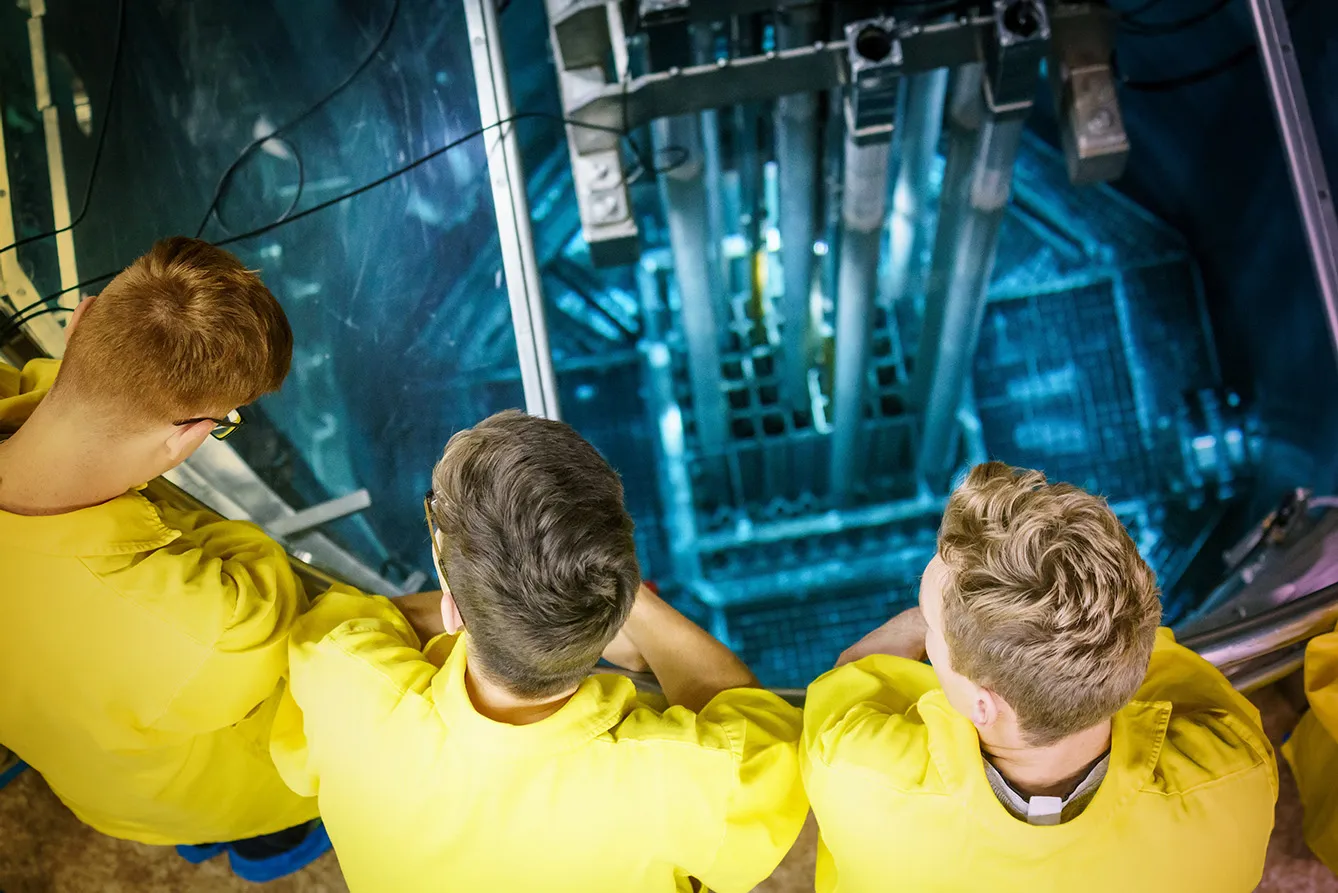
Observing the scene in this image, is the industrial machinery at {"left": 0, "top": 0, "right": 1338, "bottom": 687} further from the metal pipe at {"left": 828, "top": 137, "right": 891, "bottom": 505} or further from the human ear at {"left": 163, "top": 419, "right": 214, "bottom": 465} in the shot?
the human ear at {"left": 163, "top": 419, "right": 214, "bottom": 465}

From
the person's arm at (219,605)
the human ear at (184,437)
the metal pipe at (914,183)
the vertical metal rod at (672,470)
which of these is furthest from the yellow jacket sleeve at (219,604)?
the vertical metal rod at (672,470)

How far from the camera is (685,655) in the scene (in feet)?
4.52

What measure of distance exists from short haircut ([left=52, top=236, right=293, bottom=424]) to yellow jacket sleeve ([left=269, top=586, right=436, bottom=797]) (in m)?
0.31

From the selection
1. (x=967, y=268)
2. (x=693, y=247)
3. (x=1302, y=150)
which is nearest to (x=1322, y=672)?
(x=1302, y=150)

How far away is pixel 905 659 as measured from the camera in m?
1.33

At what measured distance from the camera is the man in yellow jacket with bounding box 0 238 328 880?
1.16 m

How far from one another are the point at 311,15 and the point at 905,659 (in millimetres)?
1666

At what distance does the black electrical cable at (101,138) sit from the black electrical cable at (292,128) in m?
0.19

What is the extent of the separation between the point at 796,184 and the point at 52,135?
4.51ft

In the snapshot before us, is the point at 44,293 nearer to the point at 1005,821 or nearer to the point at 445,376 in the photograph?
the point at 445,376

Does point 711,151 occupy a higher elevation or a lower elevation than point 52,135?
lower

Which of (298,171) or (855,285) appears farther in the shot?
(855,285)

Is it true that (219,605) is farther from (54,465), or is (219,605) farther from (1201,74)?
(1201,74)

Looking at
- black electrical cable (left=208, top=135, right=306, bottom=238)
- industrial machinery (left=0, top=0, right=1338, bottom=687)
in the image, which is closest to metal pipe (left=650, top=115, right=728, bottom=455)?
industrial machinery (left=0, top=0, right=1338, bottom=687)
